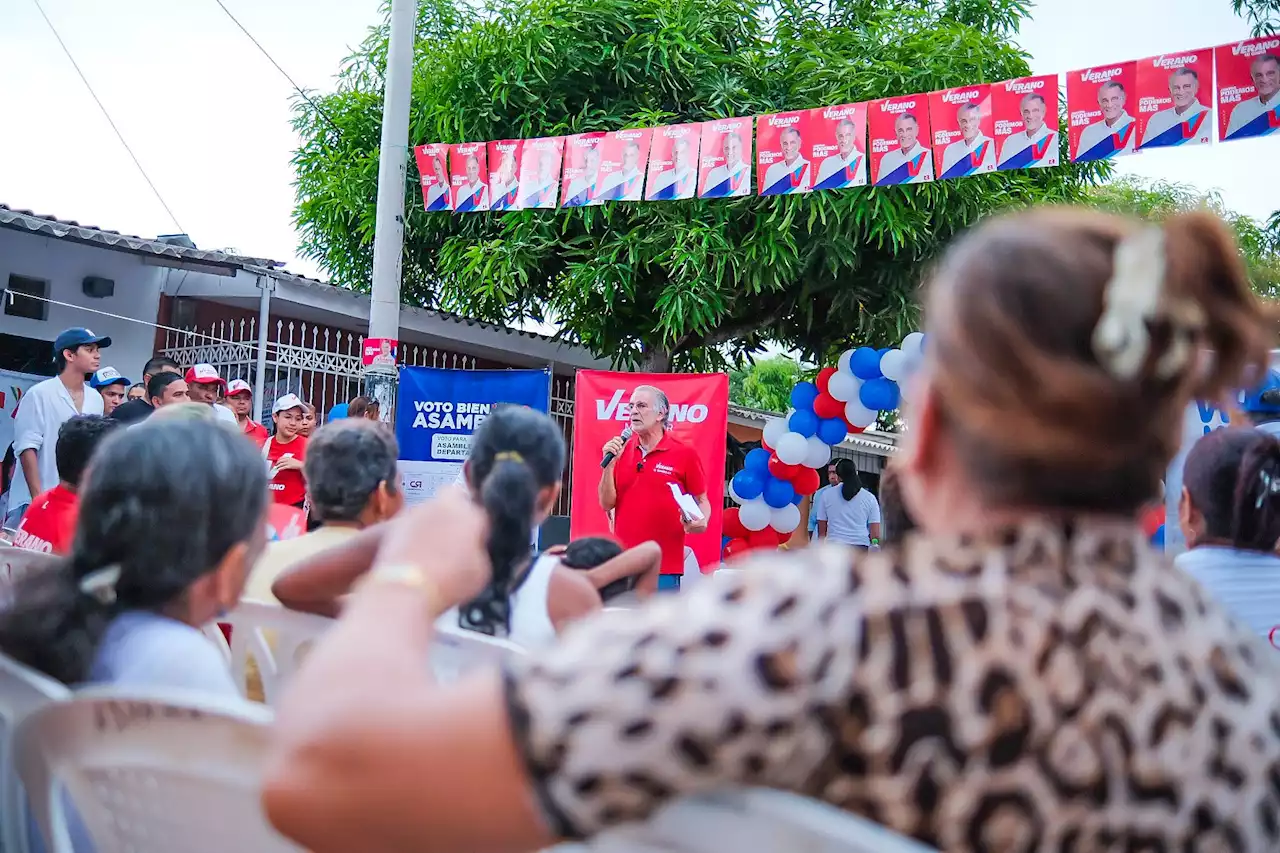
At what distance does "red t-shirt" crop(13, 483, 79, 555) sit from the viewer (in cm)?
352

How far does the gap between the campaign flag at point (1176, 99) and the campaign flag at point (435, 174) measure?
5485mm

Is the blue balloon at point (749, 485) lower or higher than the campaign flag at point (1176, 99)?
lower

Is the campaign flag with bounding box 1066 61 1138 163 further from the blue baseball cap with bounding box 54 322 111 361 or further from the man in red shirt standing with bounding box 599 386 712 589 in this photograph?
the blue baseball cap with bounding box 54 322 111 361

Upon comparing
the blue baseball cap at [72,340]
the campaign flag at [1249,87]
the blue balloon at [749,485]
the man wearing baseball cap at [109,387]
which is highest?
the campaign flag at [1249,87]

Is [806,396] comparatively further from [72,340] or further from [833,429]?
[72,340]

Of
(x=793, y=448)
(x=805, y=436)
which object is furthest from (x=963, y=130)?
(x=793, y=448)

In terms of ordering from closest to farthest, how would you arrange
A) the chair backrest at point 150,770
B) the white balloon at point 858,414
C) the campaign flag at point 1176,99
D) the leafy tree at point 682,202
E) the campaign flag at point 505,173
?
the chair backrest at point 150,770
the campaign flag at point 1176,99
the white balloon at point 858,414
the campaign flag at point 505,173
the leafy tree at point 682,202

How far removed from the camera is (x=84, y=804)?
1341 millimetres

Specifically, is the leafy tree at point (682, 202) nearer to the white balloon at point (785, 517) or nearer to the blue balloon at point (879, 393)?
the white balloon at point (785, 517)

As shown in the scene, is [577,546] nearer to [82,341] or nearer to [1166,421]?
[1166,421]

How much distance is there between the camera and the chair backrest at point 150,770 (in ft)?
3.97

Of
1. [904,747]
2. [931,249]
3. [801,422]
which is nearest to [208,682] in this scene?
[904,747]

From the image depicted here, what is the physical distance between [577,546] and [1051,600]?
250 centimetres

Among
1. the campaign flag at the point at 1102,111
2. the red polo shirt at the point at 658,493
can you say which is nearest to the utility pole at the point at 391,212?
the red polo shirt at the point at 658,493
